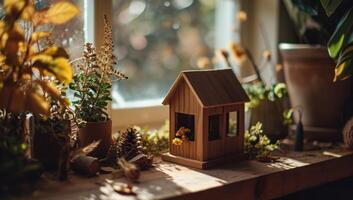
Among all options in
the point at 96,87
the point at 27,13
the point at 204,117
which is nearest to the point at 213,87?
the point at 204,117

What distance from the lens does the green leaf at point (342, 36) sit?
1554mm

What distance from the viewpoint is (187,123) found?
1.48 meters

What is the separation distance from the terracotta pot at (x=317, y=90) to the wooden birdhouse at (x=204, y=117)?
345 mm

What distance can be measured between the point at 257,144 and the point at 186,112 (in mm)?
279

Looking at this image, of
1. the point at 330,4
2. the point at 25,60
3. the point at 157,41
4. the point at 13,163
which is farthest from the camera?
the point at 157,41

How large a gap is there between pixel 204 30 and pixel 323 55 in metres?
0.52

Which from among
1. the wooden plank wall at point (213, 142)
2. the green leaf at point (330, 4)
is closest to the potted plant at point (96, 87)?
the wooden plank wall at point (213, 142)

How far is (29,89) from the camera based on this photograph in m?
1.16

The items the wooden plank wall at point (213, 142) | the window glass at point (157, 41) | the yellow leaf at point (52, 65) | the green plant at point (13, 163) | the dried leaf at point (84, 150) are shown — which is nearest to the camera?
the green plant at point (13, 163)

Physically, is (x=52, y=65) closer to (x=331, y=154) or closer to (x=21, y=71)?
(x=21, y=71)

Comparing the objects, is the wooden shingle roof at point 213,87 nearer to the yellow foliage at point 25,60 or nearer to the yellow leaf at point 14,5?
the yellow foliage at point 25,60

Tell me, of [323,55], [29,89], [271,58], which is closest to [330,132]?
[323,55]

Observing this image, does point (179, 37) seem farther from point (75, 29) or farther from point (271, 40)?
point (75, 29)

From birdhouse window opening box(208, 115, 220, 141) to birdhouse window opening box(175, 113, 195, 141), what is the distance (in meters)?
0.05
